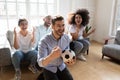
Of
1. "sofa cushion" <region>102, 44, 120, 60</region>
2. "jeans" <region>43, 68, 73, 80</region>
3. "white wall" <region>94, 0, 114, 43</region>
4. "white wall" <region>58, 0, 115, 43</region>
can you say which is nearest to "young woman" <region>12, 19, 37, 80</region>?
"jeans" <region>43, 68, 73, 80</region>

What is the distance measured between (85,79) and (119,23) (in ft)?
9.09

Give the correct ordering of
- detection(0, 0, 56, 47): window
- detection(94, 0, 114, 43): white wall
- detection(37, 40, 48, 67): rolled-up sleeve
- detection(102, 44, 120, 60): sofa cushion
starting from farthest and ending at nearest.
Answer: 1. detection(94, 0, 114, 43): white wall
2. detection(0, 0, 56, 47): window
3. detection(102, 44, 120, 60): sofa cushion
4. detection(37, 40, 48, 67): rolled-up sleeve

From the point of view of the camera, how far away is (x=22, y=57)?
2.78 metres

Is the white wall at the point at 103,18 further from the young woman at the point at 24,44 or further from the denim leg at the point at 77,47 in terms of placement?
the young woman at the point at 24,44

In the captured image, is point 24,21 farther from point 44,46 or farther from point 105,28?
point 105,28

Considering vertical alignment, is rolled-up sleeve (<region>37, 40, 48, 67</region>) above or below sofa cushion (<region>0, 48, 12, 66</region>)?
above

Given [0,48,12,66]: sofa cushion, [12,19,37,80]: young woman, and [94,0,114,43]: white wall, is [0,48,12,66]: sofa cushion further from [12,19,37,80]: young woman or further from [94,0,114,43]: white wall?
[94,0,114,43]: white wall

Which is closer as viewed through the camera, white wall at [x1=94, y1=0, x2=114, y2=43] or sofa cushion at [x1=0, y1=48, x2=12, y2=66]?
sofa cushion at [x1=0, y1=48, x2=12, y2=66]

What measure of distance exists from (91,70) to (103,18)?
2.55 metres

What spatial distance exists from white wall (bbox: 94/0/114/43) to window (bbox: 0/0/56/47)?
1.75 m

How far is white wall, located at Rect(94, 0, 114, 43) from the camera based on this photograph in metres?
4.94

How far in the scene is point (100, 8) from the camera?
17.2 ft

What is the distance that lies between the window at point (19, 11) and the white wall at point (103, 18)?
175 cm

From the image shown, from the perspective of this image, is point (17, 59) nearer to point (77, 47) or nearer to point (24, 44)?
point (24, 44)
